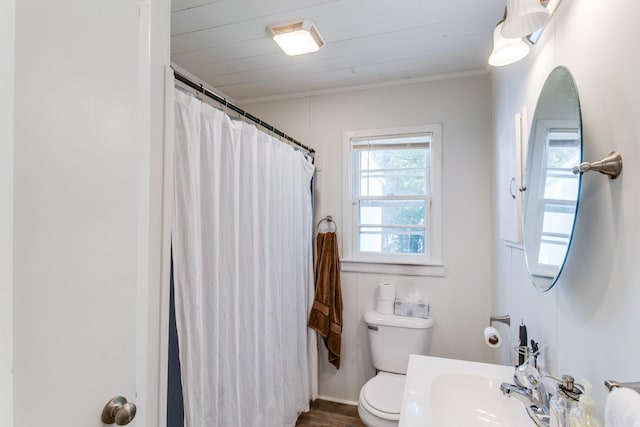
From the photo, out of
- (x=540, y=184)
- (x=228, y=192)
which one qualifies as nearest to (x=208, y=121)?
(x=228, y=192)

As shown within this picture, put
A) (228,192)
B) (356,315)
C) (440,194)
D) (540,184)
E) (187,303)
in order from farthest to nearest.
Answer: (356,315) → (440,194) → (228,192) → (187,303) → (540,184)

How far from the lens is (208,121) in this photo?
3.96 feet

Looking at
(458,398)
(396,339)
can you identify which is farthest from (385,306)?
(458,398)

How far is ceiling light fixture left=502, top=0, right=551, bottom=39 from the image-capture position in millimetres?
831

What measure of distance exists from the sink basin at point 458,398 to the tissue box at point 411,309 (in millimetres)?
813

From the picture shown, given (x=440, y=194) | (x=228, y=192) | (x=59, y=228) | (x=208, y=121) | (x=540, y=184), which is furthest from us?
(x=440, y=194)

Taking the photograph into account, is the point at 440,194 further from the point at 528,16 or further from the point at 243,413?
the point at 243,413

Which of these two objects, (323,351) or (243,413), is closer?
(243,413)

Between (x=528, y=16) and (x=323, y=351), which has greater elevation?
(x=528, y=16)

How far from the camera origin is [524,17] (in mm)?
851

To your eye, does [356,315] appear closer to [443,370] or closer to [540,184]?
[443,370]

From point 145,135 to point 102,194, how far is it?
0.21m

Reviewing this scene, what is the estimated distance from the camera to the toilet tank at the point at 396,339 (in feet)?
6.36

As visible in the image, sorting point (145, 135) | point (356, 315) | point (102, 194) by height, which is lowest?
point (356, 315)
